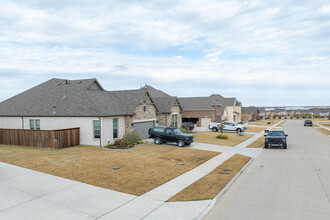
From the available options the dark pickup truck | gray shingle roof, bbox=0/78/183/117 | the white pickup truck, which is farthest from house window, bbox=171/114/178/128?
the dark pickup truck

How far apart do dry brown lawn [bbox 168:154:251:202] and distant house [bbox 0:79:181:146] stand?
11587 mm

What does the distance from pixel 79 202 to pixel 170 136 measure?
14660 mm

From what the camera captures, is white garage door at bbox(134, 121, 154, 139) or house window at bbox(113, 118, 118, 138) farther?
white garage door at bbox(134, 121, 154, 139)

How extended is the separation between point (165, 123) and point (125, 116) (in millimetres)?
9380

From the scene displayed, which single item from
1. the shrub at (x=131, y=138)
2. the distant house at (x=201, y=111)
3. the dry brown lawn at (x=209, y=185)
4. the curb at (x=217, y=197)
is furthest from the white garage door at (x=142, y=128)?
the distant house at (x=201, y=111)

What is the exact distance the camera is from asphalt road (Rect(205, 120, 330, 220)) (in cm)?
752

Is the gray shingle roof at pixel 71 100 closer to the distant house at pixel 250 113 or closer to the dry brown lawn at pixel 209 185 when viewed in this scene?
the dry brown lawn at pixel 209 185

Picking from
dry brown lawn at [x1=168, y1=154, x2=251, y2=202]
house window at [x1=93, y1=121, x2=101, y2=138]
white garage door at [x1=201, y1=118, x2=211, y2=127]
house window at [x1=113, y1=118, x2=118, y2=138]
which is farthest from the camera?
white garage door at [x1=201, y1=118, x2=211, y2=127]

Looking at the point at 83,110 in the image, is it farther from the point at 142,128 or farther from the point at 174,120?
the point at 174,120

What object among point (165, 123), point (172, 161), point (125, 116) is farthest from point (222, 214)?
point (165, 123)

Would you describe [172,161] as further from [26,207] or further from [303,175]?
[26,207]

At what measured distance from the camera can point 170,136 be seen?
22.4 meters

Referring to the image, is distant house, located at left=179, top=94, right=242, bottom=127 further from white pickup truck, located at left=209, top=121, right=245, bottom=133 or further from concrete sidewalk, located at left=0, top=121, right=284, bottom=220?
concrete sidewalk, located at left=0, top=121, right=284, bottom=220

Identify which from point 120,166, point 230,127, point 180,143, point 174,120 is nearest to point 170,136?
point 180,143
